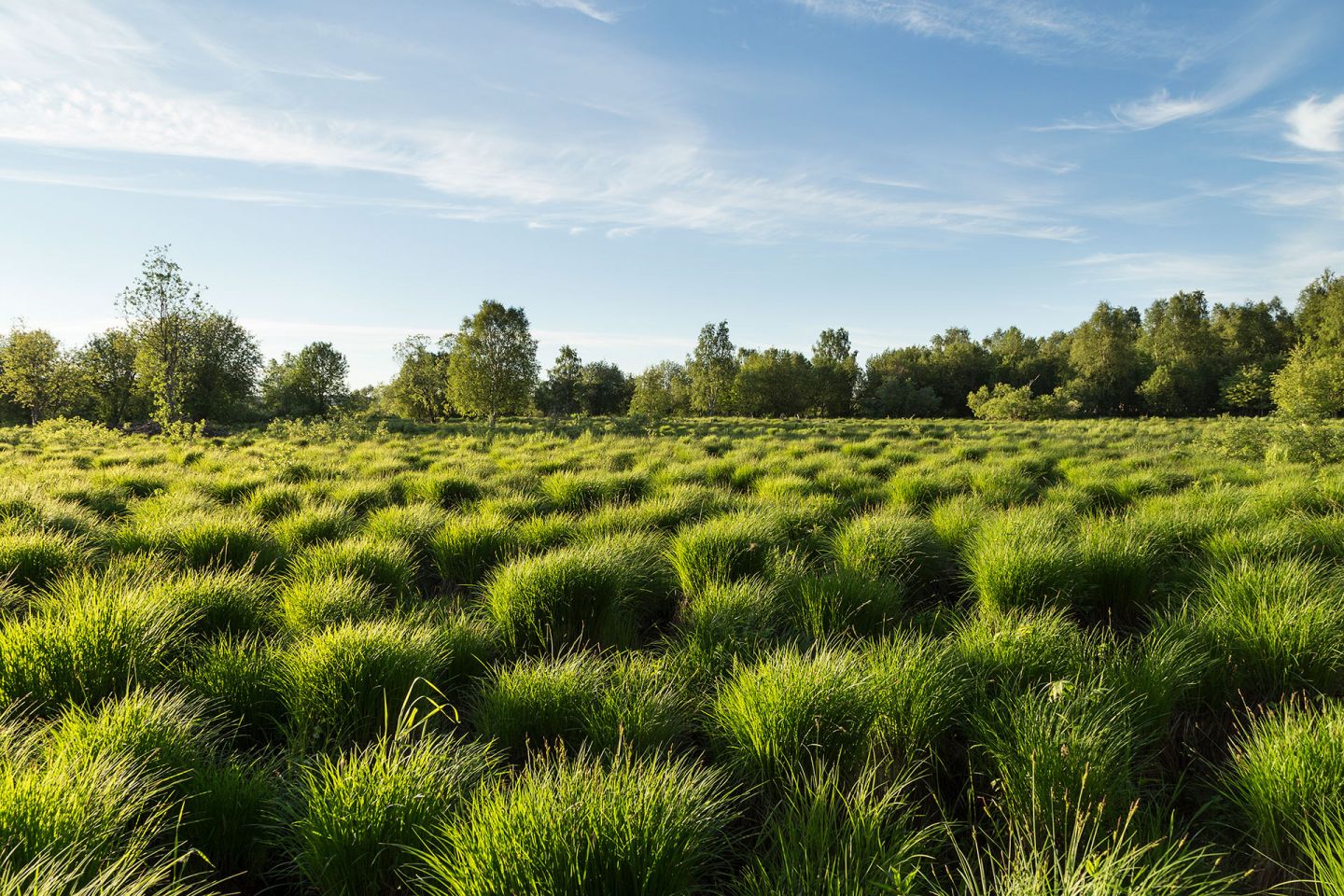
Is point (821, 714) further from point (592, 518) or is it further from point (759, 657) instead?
point (592, 518)

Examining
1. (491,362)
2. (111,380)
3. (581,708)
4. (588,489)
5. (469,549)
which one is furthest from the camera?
(111,380)

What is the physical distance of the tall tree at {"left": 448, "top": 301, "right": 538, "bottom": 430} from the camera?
3712cm

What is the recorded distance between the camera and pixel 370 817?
1898mm

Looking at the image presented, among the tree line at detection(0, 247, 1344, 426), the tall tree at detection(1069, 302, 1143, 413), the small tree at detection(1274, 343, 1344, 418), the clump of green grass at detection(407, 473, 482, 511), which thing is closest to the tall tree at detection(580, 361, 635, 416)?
the tree line at detection(0, 247, 1344, 426)

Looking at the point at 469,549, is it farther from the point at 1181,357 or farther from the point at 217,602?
the point at 1181,357

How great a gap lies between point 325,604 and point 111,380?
2484 inches

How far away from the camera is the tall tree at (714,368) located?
6825 centimetres

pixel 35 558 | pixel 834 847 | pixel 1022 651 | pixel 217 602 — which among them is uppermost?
pixel 35 558

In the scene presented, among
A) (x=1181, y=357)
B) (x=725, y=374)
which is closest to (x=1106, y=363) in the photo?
(x=1181, y=357)

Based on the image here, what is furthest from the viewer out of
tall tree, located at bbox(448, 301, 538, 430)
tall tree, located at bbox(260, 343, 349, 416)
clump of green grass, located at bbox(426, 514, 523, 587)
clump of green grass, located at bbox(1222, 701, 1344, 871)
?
tall tree, located at bbox(260, 343, 349, 416)

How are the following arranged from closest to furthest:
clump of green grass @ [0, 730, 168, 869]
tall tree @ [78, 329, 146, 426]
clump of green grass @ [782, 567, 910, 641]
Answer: clump of green grass @ [0, 730, 168, 869] < clump of green grass @ [782, 567, 910, 641] < tall tree @ [78, 329, 146, 426]

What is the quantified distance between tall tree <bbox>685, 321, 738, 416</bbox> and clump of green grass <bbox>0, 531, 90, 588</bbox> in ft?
212

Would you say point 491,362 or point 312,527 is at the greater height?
point 491,362

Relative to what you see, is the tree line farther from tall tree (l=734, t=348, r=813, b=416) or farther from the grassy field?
the grassy field
